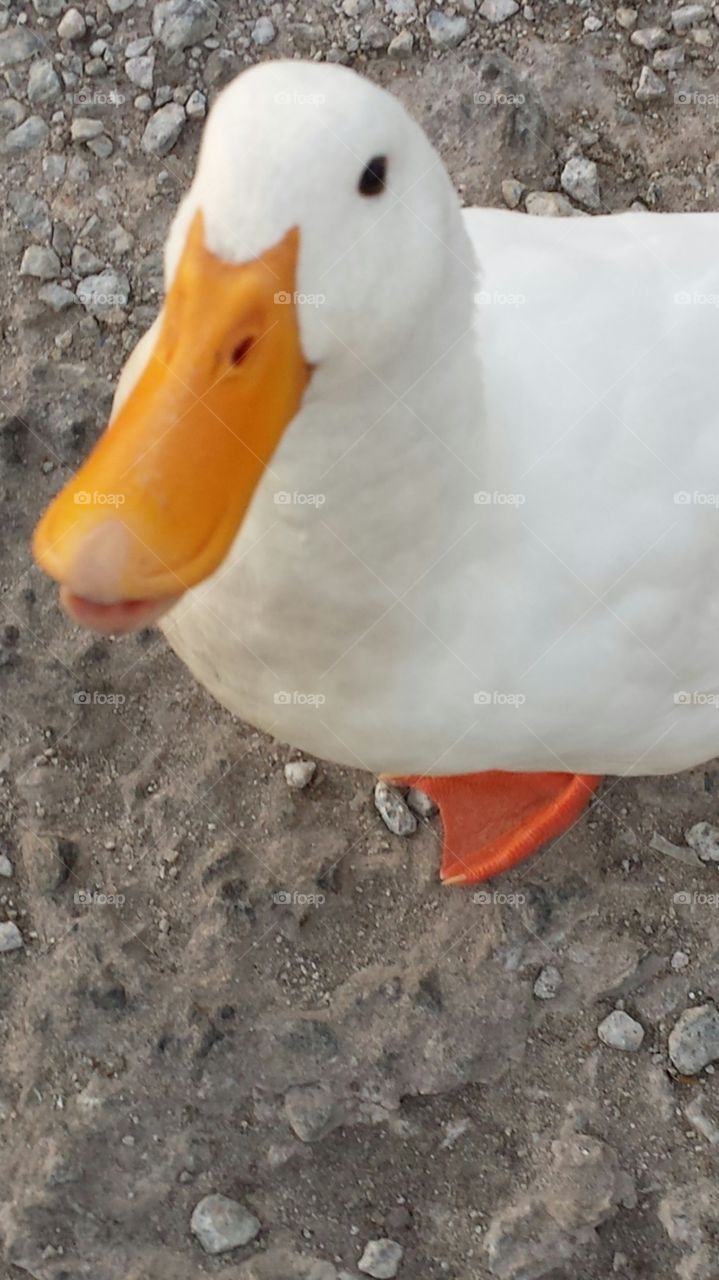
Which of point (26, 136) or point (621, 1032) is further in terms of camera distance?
point (26, 136)

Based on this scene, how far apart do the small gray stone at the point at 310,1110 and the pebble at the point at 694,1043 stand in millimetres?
729

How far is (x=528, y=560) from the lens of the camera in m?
1.87

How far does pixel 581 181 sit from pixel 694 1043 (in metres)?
2.03

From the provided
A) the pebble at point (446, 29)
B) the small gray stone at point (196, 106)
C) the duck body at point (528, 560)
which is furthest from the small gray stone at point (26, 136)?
the duck body at point (528, 560)

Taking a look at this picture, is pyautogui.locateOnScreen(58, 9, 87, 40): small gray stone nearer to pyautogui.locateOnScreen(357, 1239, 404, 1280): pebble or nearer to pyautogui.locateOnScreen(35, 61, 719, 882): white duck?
pyautogui.locateOnScreen(35, 61, 719, 882): white duck

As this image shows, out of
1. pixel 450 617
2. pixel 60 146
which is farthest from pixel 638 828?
pixel 60 146

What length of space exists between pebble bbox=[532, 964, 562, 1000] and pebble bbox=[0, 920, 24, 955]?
41.8 inches

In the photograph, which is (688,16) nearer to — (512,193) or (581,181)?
(581,181)

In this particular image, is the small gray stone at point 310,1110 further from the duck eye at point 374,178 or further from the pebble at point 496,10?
the pebble at point 496,10

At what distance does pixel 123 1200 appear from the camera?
243cm

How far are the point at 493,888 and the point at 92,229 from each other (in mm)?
1789

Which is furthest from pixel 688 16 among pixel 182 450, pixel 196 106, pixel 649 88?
pixel 182 450

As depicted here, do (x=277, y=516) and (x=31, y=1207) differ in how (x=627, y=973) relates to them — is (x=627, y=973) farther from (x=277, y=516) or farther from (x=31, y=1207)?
(x=277, y=516)

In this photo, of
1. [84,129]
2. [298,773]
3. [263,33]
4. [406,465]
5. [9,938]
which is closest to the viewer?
[406,465]
